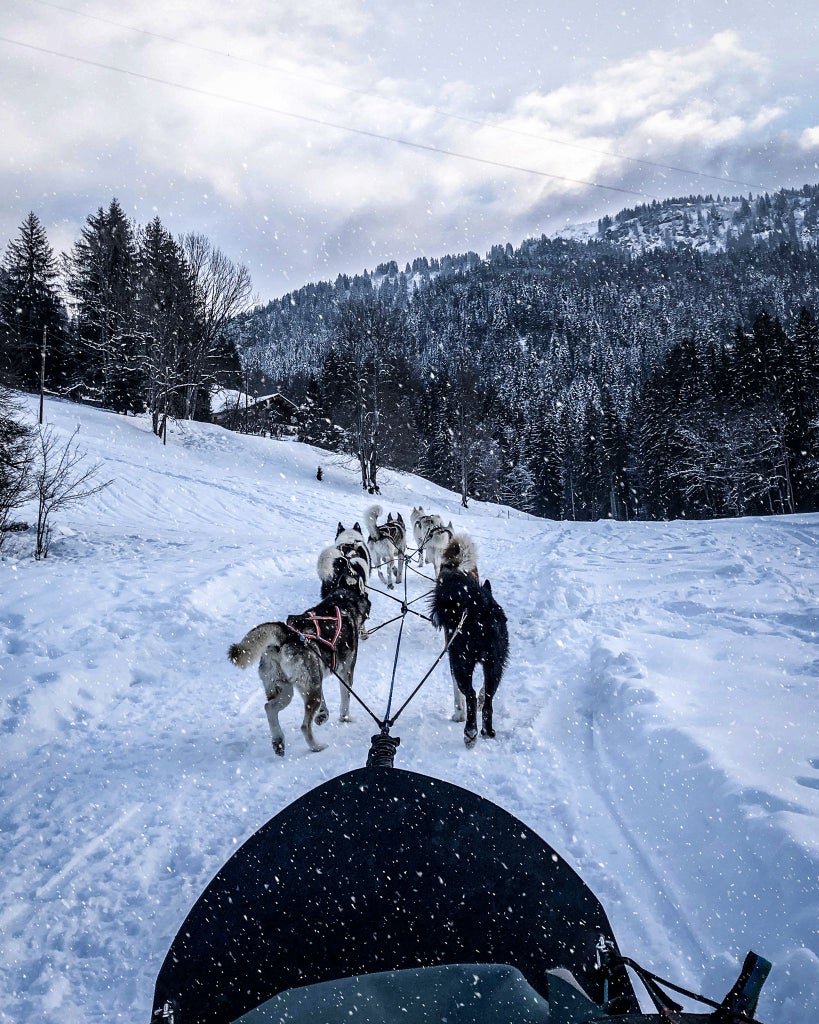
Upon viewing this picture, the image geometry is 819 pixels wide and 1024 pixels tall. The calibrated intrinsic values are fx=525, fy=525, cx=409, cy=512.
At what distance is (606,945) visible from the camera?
156 cm

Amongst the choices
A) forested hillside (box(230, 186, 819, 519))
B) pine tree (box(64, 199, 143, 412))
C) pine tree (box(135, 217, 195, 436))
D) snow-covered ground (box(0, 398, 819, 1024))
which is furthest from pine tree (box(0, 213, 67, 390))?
snow-covered ground (box(0, 398, 819, 1024))

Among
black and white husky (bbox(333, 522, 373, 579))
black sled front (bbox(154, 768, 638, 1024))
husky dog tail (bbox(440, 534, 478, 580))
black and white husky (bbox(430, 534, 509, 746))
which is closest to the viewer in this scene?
black sled front (bbox(154, 768, 638, 1024))

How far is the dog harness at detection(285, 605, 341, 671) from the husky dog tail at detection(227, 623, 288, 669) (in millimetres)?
132

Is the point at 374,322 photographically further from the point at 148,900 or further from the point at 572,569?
the point at 148,900

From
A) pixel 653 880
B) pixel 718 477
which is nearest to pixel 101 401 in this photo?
pixel 653 880

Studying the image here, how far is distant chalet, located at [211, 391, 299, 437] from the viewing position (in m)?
46.9

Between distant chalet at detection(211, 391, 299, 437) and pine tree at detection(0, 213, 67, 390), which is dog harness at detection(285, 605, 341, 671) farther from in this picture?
distant chalet at detection(211, 391, 299, 437)

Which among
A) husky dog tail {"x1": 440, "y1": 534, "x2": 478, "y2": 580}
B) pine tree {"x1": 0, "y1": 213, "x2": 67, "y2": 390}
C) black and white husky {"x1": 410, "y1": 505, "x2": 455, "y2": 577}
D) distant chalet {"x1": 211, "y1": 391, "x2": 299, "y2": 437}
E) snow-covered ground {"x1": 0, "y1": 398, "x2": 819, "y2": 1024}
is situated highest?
pine tree {"x1": 0, "y1": 213, "x2": 67, "y2": 390}

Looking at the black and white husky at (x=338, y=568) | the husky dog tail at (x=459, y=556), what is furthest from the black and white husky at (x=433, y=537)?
the husky dog tail at (x=459, y=556)

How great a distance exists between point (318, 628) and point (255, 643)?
2.04 feet

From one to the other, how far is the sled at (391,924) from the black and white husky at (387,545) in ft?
26.8

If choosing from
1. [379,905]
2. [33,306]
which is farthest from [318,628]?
[33,306]

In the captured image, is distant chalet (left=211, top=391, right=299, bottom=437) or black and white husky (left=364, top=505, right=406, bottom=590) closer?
black and white husky (left=364, top=505, right=406, bottom=590)

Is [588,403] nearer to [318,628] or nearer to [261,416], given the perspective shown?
[261,416]
